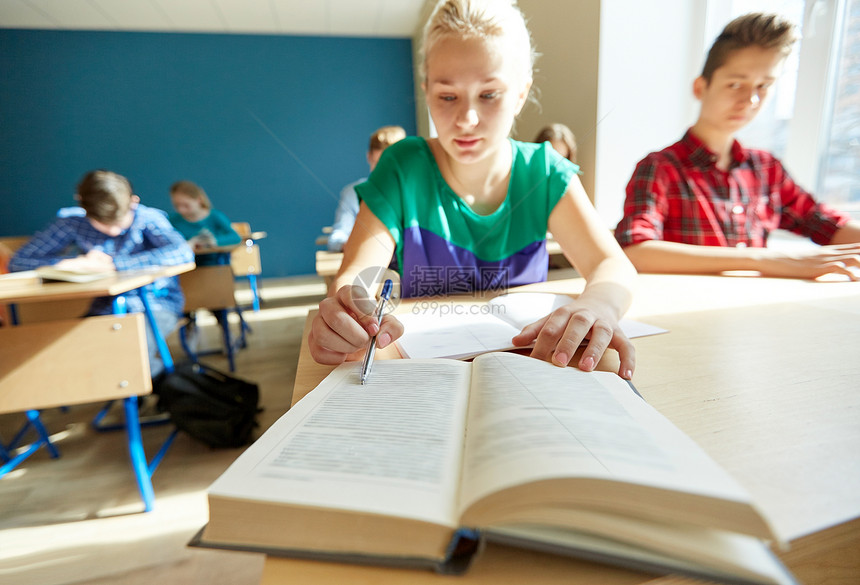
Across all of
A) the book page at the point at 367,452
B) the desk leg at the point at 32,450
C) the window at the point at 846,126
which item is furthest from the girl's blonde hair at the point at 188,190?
the window at the point at 846,126

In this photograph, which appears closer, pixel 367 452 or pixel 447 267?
pixel 367 452

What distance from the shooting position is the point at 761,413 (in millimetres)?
399

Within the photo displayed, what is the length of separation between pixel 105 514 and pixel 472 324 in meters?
1.43

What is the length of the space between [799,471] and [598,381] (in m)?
0.15

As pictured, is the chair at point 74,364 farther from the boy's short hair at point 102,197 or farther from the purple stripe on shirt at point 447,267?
the purple stripe on shirt at point 447,267

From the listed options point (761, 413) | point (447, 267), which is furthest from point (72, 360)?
point (761, 413)

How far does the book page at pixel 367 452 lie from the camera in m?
0.26

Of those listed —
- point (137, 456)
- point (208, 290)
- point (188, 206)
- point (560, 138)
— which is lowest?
point (137, 456)

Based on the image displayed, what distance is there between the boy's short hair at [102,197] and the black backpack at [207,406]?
0.81 metres

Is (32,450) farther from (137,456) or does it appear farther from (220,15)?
(220,15)

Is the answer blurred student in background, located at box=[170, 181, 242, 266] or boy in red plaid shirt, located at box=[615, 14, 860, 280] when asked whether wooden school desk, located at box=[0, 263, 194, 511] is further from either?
blurred student in background, located at box=[170, 181, 242, 266]

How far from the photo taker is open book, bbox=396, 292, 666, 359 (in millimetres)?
568

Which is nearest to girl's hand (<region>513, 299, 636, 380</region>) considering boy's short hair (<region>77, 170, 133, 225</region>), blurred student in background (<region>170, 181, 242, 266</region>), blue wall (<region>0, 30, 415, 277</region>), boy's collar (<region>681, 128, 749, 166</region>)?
boy's collar (<region>681, 128, 749, 166</region>)

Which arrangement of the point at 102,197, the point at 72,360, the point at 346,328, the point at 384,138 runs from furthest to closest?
the point at 384,138 → the point at 102,197 → the point at 72,360 → the point at 346,328
